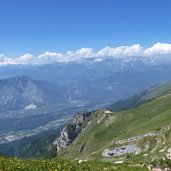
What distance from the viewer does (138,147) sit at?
421 ft

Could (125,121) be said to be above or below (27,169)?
below

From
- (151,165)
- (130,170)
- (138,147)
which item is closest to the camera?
(130,170)

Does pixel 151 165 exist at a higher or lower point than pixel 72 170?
lower

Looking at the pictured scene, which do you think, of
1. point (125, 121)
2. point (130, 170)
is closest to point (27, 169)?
point (130, 170)

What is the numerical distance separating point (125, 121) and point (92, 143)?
22.3 meters

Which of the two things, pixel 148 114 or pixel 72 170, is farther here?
pixel 148 114

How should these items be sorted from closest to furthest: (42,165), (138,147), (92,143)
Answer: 1. (42,165)
2. (138,147)
3. (92,143)

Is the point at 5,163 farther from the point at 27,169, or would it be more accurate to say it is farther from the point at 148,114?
the point at 148,114

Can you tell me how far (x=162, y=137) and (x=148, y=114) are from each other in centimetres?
7038

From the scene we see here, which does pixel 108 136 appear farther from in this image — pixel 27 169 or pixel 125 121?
pixel 27 169

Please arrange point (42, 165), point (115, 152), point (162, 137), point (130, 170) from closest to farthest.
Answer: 1. point (42, 165)
2. point (130, 170)
3. point (162, 137)
4. point (115, 152)

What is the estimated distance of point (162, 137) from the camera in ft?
377

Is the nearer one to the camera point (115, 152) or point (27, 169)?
point (27, 169)

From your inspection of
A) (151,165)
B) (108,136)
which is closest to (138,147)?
(108,136)
